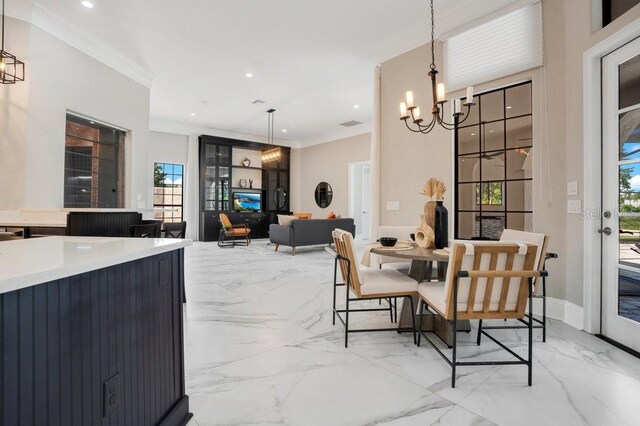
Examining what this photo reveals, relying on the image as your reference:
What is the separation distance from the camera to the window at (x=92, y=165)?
13.6 ft

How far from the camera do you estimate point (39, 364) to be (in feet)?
2.64

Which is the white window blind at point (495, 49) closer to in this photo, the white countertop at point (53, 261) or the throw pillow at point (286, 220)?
the white countertop at point (53, 261)

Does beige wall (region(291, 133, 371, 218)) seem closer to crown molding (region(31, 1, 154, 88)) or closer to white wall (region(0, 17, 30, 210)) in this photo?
crown molding (region(31, 1, 154, 88))

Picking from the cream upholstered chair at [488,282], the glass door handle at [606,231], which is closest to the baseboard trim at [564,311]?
the glass door handle at [606,231]

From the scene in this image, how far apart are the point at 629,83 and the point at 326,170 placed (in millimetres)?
7661

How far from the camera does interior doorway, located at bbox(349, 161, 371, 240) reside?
29.5ft

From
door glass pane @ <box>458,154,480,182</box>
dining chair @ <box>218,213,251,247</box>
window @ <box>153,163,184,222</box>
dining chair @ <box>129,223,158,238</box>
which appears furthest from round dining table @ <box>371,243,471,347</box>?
window @ <box>153,163,184,222</box>

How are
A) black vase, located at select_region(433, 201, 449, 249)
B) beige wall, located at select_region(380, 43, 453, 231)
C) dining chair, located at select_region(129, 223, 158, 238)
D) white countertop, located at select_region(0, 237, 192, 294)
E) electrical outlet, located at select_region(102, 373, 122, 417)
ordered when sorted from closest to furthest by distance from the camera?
→ white countertop, located at select_region(0, 237, 192, 294) < electrical outlet, located at select_region(102, 373, 122, 417) < black vase, located at select_region(433, 201, 449, 249) < dining chair, located at select_region(129, 223, 158, 238) < beige wall, located at select_region(380, 43, 453, 231)

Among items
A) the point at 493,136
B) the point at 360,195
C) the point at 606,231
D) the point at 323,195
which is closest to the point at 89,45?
the point at 493,136

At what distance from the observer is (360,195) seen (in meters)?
9.20

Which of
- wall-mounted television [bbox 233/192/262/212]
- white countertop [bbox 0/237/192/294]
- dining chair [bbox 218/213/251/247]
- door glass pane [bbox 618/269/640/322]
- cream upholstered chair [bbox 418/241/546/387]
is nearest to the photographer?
white countertop [bbox 0/237/192/294]

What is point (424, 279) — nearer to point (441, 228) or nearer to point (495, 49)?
point (441, 228)

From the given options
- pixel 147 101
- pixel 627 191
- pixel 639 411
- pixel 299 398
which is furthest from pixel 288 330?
pixel 147 101

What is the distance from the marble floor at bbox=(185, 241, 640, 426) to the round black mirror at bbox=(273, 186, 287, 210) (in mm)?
7151
